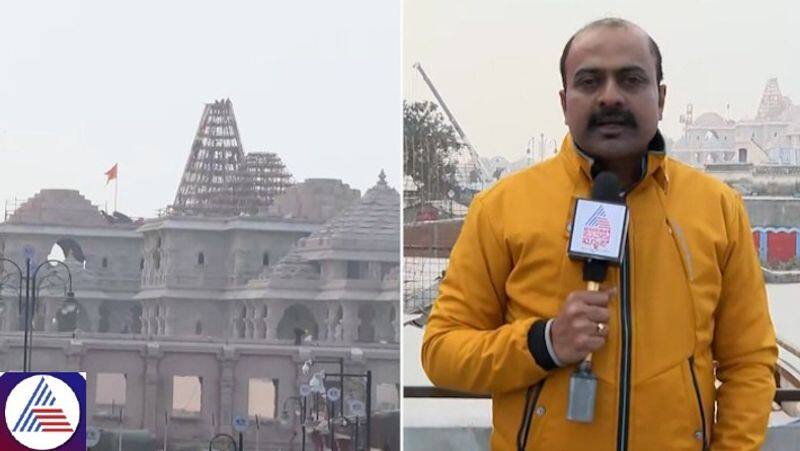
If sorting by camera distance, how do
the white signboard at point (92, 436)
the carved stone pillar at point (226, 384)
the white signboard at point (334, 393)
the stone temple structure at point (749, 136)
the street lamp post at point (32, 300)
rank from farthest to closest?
the white signboard at point (334, 393) → the carved stone pillar at point (226, 384) → the street lamp post at point (32, 300) → the white signboard at point (92, 436) → the stone temple structure at point (749, 136)

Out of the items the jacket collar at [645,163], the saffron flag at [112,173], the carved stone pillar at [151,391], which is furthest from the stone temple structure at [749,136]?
the carved stone pillar at [151,391]

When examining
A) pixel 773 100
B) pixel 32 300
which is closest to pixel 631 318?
pixel 773 100

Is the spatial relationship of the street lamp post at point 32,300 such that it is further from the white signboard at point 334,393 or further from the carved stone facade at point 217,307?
the white signboard at point 334,393

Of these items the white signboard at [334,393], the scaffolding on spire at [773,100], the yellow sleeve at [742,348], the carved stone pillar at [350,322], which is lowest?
the white signboard at [334,393]

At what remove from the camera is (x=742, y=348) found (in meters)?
0.96

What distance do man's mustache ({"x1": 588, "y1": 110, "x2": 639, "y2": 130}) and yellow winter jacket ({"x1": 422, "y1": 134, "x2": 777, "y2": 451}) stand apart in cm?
3

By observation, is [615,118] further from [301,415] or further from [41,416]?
[301,415]

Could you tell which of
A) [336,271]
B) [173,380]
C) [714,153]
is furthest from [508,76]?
[173,380]

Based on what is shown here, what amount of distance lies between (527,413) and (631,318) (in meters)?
0.10

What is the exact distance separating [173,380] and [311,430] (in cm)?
106

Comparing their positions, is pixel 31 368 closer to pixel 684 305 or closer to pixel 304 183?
pixel 304 183

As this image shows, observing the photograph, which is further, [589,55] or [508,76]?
[508,76]

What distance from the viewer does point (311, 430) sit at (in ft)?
21.1

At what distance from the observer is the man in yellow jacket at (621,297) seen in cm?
92
